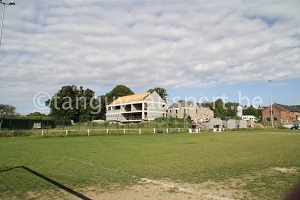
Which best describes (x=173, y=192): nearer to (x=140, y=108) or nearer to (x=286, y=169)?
(x=286, y=169)

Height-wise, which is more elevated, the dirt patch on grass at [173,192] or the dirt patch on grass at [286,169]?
the dirt patch on grass at [286,169]

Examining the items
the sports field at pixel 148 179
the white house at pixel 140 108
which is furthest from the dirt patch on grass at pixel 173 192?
the white house at pixel 140 108

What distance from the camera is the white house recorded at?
7769 centimetres

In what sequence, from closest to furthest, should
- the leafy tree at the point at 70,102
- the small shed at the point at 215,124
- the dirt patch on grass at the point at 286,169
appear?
the dirt patch on grass at the point at 286,169 → the small shed at the point at 215,124 → the leafy tree at the point at 70,102

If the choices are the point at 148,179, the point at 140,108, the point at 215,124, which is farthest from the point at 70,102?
the point at 148,179

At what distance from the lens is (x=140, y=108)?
81312 millimetres

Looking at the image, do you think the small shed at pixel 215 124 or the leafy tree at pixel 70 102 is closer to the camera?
the small shed at pixel 215 124

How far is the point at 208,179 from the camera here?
898cm

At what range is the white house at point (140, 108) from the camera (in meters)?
77.7

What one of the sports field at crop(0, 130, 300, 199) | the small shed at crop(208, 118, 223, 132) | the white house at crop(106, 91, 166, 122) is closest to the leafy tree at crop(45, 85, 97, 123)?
the white house at crop(106, 91, 166, 122)

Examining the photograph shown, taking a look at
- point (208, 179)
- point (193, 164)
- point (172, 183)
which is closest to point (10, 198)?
point (172, 183)

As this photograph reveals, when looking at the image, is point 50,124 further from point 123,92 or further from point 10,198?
point 123,92

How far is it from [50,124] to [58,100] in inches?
1942

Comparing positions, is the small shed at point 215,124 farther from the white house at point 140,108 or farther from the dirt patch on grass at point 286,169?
the dirt patch on grass at point 286,169
